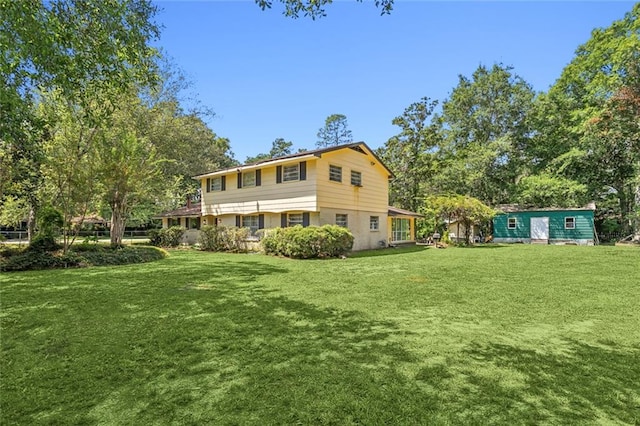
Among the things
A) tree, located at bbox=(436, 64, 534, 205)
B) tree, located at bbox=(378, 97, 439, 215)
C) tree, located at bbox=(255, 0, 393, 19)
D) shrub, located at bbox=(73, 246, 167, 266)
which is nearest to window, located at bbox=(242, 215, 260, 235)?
shrub, located at bbox=(73, 246, 167, 266)

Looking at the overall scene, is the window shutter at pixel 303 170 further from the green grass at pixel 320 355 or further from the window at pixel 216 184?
the green grass at pixel 320 355

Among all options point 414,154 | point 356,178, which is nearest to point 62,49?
point 356,178

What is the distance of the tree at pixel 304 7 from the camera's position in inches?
202

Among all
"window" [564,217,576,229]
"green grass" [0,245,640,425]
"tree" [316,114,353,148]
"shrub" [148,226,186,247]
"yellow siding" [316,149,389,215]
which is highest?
"tree" [316,114,353,148]

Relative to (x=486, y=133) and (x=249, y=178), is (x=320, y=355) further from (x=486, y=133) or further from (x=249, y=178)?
(x=486, y=133)

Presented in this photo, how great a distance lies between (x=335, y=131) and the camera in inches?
1850

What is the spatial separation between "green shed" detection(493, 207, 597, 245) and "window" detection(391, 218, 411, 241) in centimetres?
806

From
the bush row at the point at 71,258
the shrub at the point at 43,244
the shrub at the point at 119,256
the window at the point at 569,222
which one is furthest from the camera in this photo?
the window at the point at 569,222

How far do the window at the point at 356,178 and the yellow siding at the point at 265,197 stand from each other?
3.50 meters

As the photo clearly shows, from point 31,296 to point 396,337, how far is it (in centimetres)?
758

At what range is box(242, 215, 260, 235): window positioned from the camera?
2019cm

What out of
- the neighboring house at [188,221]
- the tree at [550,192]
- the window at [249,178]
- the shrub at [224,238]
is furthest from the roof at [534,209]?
the neighboring house at [188,221]

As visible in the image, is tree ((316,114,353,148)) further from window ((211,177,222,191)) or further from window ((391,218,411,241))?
window ((211,177,222,191))

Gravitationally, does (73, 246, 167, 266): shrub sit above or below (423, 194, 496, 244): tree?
below
